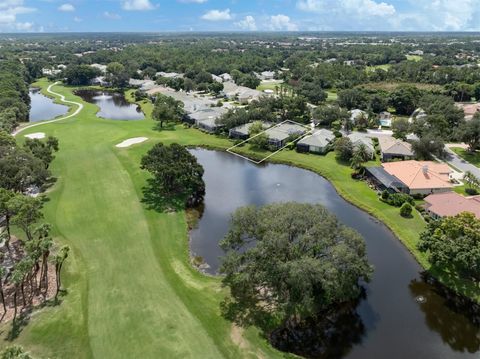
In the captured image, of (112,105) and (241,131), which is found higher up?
(241,131)

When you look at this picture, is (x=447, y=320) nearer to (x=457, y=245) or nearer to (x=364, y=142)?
(x=457, y=245)

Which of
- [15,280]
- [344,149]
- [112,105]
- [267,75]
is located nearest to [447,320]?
[15,280]

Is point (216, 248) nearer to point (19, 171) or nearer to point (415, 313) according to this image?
point (415, 313)

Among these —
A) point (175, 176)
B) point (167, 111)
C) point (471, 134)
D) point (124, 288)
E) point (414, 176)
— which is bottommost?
point (124, 288)

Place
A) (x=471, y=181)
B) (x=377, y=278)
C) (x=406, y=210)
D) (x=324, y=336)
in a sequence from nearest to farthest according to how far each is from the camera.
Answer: (x=324, y=336), (x=377, y=278), (x=406, y=210), (x=471, y=181)

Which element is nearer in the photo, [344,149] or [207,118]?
[344,149]

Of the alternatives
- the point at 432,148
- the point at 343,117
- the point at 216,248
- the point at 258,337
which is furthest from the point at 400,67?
the point at 258,337

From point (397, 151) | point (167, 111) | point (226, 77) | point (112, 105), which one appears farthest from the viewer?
point (226, 77)

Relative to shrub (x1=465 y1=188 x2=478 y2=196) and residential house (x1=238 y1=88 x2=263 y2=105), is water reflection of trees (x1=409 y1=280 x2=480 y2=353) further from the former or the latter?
residential house (x1=238 y1=88 x2=263 y2=105)
